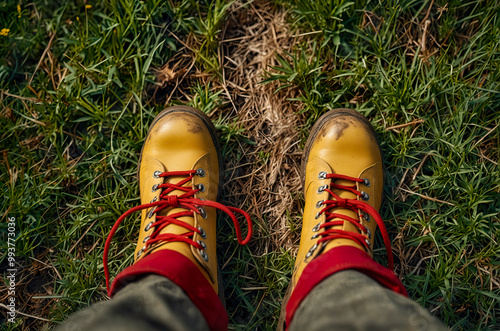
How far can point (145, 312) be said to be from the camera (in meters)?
A: 1.15

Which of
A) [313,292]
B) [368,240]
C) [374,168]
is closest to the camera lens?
[313,292]

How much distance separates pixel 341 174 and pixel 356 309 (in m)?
0.88

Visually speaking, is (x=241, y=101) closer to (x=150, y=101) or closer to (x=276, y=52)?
(x=276, y=52)

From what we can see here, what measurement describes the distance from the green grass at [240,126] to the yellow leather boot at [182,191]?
13 centimetres

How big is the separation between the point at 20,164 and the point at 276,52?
1.64 metres

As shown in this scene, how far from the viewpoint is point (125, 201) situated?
6.52ft

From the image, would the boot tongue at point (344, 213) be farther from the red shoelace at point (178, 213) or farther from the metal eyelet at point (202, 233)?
the metal eyelet at point (202, 233)

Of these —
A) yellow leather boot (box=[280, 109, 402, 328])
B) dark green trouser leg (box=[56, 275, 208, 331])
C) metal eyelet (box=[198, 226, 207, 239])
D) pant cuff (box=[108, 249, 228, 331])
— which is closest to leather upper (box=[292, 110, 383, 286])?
yellow leather boot (box=[280, 109, 402, 328])

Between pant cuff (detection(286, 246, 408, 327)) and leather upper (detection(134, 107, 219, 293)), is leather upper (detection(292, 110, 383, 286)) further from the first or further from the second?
leather upper (detection(134, 107, 219, 293))

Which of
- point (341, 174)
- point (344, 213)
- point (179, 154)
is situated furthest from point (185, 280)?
point (341, 174)

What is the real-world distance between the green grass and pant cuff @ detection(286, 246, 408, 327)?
1.50 ft

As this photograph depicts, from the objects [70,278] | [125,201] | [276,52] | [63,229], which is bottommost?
[70,278]

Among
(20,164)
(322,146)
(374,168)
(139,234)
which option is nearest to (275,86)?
(322,146)

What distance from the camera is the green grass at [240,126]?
6.16 feet
